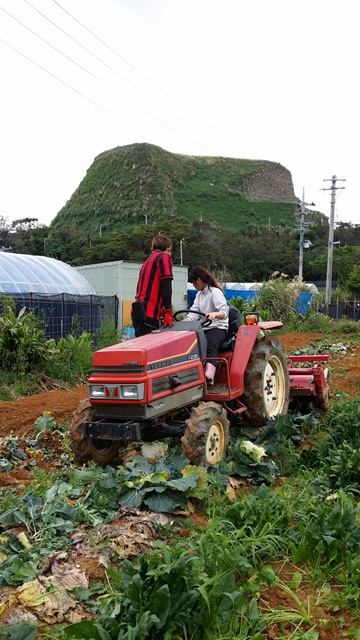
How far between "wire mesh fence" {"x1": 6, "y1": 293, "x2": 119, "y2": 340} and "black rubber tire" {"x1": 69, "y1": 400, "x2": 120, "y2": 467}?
23.6 feet

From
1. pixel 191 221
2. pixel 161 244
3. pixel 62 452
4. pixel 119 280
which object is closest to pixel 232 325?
pixel 161 244

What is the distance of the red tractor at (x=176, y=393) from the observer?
4.86 m

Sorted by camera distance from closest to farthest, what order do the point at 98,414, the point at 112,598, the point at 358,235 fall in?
the point at 112,598 → the point at 98,414 → the point at 358,235

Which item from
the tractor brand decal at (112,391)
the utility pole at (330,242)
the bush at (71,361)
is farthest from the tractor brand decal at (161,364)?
the utility pole at (330,242)

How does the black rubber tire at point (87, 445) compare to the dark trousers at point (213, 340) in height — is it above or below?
below

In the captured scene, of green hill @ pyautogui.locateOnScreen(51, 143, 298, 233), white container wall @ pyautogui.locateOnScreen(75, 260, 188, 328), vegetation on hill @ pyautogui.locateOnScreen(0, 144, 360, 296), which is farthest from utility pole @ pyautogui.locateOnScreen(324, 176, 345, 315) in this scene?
green hill @ pyautogui.locateOnScreen(51, 143, 298, 233)

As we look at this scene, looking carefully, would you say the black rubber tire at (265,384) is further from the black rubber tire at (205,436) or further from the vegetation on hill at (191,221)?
the vegetation on hill at (191,221)

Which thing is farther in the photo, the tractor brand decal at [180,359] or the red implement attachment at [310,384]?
the red implement attachment at [310,384]

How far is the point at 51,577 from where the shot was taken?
318 centimetres

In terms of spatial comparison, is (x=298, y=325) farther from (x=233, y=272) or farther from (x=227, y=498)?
(x=233, y=272)

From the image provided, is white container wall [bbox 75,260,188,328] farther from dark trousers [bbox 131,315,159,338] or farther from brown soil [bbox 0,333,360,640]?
dark trousers [bbox 131,315,159,338]

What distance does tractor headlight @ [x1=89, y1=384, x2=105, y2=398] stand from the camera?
5.01 m

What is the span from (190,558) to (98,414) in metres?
2.21

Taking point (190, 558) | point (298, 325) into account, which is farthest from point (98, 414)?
point (298, 325)
